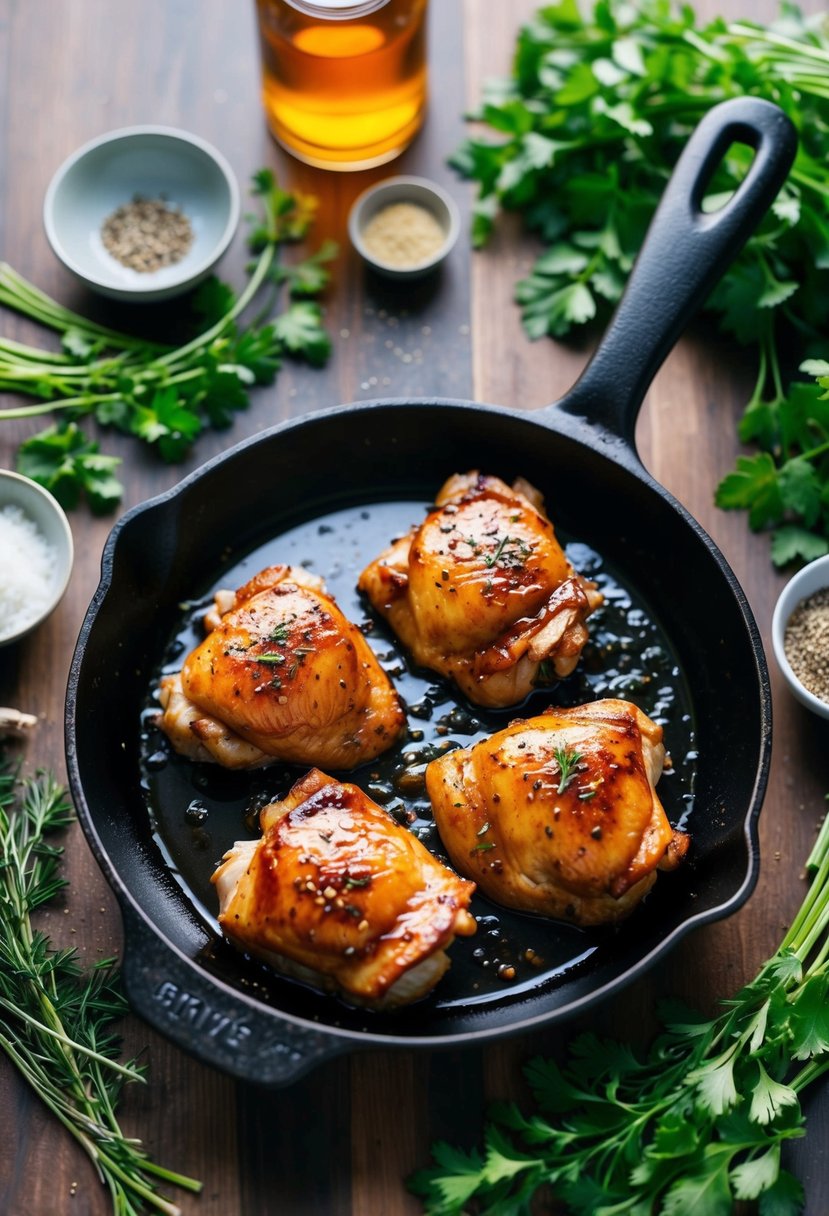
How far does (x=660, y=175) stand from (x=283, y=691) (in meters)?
2.51

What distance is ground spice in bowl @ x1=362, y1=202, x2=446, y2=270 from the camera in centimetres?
445

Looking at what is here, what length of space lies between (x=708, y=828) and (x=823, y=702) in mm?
574

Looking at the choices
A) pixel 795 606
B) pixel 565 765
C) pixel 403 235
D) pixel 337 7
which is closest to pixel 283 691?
pixel 565 765

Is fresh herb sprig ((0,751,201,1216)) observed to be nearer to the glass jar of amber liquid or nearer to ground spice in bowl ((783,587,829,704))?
ground spice in bowl ((783,587,829,704))

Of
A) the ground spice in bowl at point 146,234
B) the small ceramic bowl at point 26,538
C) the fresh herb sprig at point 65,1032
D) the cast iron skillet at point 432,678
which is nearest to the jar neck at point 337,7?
the ground spice in bowl at point 146,234

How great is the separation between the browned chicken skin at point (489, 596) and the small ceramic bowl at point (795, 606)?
615 mm

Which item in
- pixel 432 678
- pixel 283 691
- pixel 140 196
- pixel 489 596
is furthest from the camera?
pixel 140 196

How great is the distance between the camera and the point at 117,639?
145 inches

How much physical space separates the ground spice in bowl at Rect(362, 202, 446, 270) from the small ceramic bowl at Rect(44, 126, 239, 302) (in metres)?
0.52

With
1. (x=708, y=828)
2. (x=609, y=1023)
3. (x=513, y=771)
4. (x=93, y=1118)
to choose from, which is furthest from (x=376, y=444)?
(x=93, y=1118)

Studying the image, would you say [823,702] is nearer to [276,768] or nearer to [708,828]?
[708,828]

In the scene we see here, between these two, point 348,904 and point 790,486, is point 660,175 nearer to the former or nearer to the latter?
point 790,486

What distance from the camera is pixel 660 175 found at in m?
4.48

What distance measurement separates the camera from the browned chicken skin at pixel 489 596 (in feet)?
11.7
